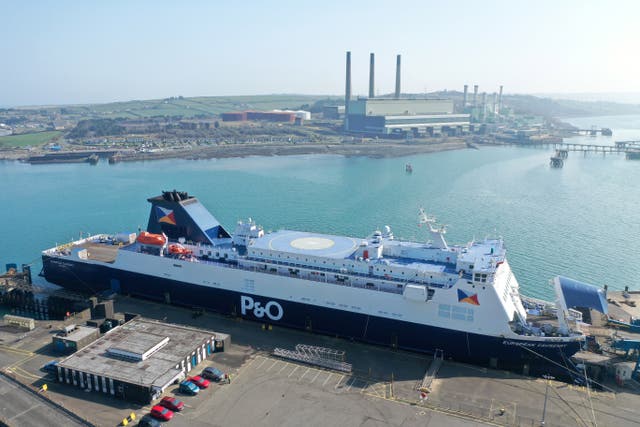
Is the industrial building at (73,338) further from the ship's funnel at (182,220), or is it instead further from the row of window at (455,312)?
the row of window at (455,312)

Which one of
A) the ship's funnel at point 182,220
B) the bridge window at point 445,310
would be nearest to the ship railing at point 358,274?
the bridge window at point 445,310

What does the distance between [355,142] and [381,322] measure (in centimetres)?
10255

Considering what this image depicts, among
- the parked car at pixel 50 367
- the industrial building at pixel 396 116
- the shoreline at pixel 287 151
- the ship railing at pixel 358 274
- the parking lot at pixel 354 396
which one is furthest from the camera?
the industrial building at pixel 396 116

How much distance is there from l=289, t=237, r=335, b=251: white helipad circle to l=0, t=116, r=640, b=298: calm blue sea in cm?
1488

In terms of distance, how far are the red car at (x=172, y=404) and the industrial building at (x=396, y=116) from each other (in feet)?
388

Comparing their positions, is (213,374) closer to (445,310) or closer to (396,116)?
(445,310)

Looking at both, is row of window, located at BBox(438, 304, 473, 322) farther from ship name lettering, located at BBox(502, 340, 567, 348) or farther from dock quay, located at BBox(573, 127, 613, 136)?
dock quay, located at BBox(573, 127, 613, 136)

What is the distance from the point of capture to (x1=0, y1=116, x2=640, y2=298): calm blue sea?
4178 cm

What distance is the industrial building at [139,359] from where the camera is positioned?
18984 mm

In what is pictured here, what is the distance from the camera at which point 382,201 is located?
61.5 metres

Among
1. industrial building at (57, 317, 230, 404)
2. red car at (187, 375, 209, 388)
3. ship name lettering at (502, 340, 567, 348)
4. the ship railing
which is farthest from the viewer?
the ship railing

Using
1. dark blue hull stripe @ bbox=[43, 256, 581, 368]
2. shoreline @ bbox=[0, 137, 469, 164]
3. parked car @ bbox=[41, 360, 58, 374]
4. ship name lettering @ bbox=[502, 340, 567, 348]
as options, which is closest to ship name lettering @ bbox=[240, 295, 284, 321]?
dark blue hull stripe @ bbox=[43, 256, 581, 368]

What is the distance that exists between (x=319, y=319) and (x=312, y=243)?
4.57 meters

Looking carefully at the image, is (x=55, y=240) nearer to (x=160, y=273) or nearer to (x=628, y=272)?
(x=160, y=273)
